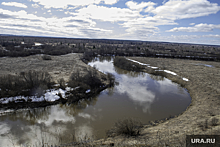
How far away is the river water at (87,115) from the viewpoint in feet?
32.1

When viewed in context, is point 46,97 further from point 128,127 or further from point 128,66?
point 128,66

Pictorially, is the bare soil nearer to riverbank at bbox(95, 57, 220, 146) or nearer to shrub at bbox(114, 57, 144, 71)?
shrub at bbox(114, 57, 144, 71)

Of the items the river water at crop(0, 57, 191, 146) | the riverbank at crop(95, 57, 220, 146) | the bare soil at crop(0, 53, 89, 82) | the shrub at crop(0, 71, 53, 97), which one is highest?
the bare soil at crop(0, 53, 89, 82)

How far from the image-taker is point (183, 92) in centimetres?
1952

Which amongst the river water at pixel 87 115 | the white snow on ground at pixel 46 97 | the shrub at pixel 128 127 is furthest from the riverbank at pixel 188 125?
the white snow on ground at pixel 46 97

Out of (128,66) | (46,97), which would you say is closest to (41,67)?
(46,97)

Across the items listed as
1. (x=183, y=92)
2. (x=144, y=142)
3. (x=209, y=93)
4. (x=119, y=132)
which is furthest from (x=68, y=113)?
(x=209, y=93)

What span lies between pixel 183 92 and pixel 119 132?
47.3 ft

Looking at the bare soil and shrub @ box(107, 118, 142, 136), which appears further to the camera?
the bare soil

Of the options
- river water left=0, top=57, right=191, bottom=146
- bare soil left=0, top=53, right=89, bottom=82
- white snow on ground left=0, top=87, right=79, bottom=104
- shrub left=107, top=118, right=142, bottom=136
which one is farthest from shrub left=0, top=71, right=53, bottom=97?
shrub left=107, top=118, right=142, bottom=136

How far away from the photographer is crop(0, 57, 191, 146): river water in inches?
385

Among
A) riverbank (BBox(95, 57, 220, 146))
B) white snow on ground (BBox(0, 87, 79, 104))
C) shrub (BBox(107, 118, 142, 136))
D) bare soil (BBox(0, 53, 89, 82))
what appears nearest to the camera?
riverbank (BBox(95, 57, 220, 146))

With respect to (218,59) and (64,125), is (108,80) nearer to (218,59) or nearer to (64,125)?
(64,125)

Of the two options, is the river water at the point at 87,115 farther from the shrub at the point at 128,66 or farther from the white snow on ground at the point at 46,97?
the shrub at the point at 128,66
